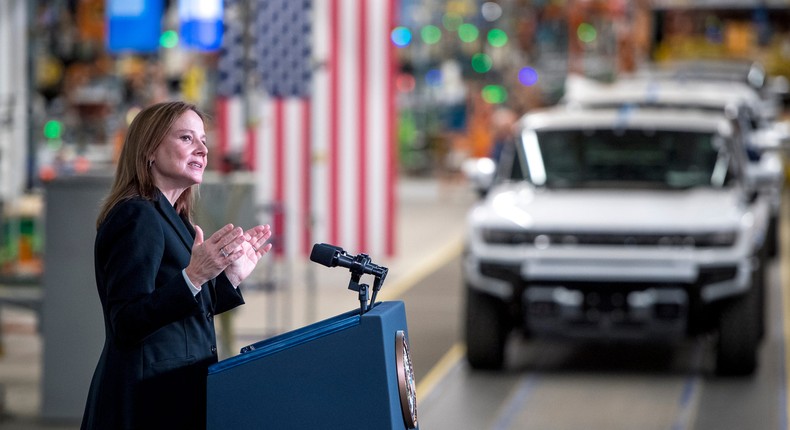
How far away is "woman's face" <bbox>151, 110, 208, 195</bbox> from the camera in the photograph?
12.9ft

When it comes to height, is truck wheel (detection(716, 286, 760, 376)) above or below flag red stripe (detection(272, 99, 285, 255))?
below

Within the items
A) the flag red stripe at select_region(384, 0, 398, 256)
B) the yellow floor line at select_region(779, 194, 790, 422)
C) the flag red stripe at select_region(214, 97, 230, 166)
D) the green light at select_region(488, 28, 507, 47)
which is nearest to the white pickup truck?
the yellow floor line at select_region(779, 194, 790, 422)

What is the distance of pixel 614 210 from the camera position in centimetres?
1061

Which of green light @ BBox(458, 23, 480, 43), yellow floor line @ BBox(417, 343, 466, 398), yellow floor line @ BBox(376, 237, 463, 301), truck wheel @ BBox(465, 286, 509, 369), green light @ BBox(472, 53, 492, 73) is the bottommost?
yellow floor line @ BBox(376, 237, 463, 301)

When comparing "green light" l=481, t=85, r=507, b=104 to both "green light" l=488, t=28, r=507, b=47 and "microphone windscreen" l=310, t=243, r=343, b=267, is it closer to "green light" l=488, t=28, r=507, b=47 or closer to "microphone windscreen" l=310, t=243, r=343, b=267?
"green light" l=488, t=28, r=507, b=47

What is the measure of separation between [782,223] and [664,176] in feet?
44.1

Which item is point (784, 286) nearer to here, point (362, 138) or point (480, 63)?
point (362, 138)

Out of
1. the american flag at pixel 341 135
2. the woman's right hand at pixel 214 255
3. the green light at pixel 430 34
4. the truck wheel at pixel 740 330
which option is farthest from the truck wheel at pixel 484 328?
the green light at pixel 430 34

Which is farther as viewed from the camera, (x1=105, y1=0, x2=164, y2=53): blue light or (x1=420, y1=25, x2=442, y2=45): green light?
(x1=420, y1=25, x2=442, y2=45): green light

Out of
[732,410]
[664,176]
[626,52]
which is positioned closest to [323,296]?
[664,176]

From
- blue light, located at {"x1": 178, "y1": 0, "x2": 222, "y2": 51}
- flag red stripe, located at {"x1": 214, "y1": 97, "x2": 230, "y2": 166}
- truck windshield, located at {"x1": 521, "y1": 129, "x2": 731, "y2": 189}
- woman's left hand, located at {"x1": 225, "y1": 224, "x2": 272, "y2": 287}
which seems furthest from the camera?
flag red stripe, located at {"x1": 214, "y1": 97, "x2": 230, "y2": 166}

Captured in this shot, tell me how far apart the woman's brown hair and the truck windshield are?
7708 millimetres

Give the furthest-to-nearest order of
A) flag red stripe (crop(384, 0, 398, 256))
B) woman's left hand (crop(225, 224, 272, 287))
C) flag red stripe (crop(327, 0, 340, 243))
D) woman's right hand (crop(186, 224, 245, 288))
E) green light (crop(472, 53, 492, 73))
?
green light (crop(472, 53, 492, 73)) < flag red stripe (crop(384, 0, 398, 256)) < flag red stripe (crop(327, 0, 340, 243)) < woman's left hand (crop(225, 224, 272, 287)) < woman's right hand (crop(186, 224, 245, 288))

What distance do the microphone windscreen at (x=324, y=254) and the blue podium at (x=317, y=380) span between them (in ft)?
0.48
